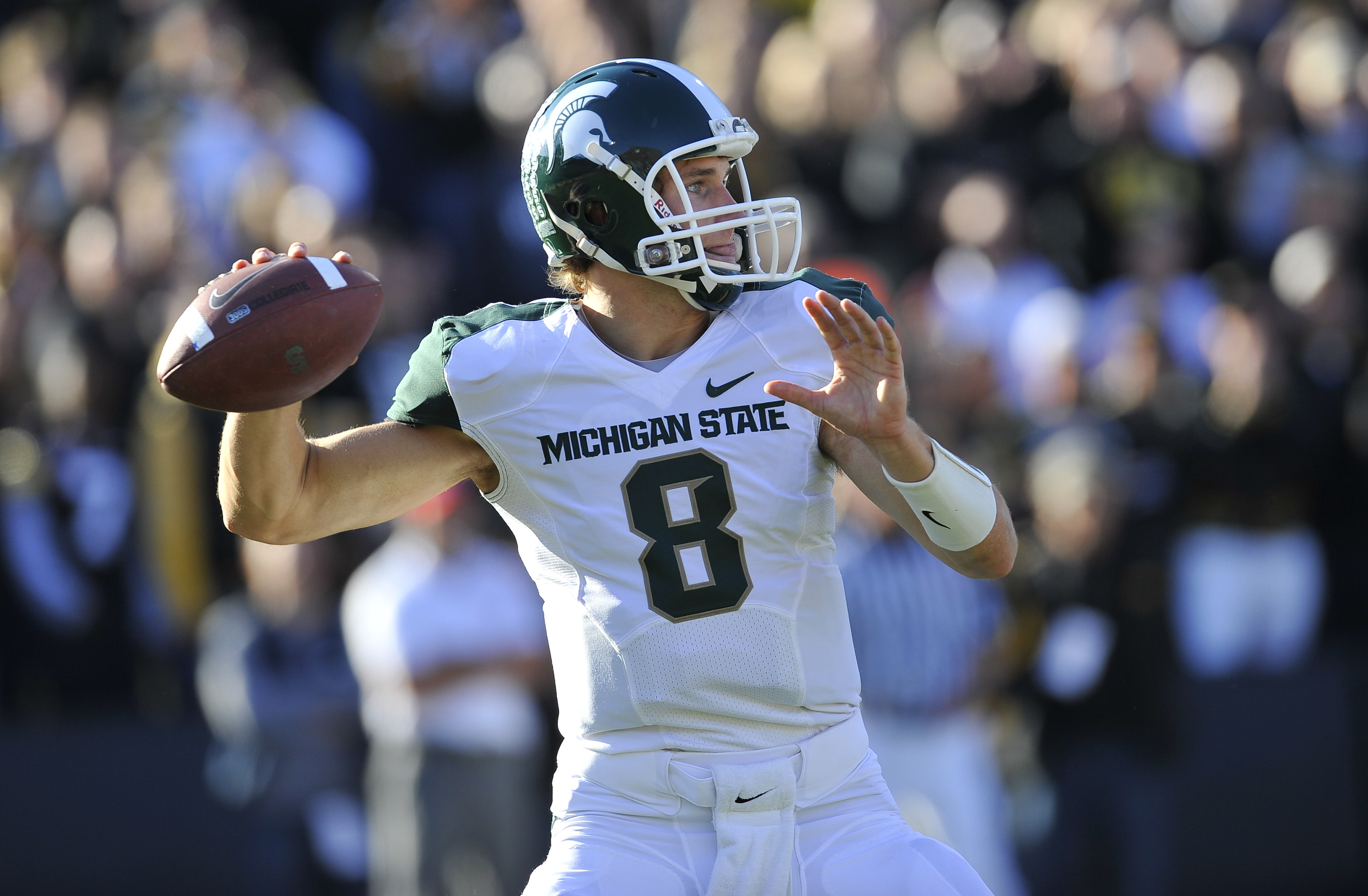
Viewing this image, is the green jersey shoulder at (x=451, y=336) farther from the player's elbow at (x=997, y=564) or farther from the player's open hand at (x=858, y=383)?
the player's elbow at (x=997, y=564)

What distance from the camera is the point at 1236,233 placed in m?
8.17

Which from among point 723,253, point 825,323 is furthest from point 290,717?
point 825,323

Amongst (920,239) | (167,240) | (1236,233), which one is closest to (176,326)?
(167,240)

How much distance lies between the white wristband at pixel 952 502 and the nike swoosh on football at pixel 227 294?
47.6 inches

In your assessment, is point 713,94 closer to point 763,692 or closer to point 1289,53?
point 763,692

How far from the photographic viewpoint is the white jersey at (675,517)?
3129mm

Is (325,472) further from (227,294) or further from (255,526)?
(227,294)

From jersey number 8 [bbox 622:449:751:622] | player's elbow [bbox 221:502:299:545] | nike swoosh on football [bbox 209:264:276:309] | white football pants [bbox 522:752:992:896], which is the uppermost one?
nike swoosh on football [bbox 209:264:276:309]

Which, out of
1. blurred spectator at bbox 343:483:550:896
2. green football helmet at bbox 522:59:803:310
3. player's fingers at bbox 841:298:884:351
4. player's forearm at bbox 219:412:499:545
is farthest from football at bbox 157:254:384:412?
blurred spectator at bbox 343:483:550:896

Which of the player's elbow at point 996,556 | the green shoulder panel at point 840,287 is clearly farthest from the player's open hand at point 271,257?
the player's elbow at point 996,556

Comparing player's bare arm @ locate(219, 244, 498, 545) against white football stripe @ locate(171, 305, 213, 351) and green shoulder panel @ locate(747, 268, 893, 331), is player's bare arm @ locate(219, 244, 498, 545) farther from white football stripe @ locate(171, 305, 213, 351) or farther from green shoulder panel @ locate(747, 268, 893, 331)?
green shoulder panel @ locate(747, 268, 893, 331)

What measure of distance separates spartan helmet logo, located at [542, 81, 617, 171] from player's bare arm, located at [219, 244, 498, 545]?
0.49 m

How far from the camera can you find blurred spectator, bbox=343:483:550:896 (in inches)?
260

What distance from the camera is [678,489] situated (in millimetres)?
3164
